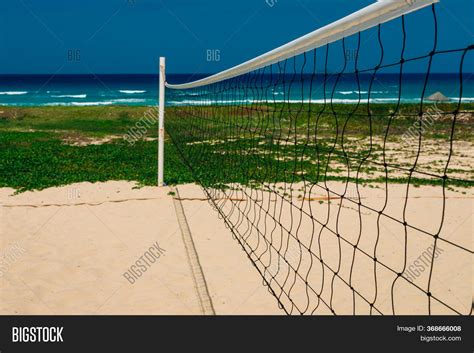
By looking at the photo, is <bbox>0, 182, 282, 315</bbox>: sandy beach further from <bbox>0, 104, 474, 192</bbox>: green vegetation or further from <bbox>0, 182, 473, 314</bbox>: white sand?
<bbox>0, 104, 474, 192</bbox>: green vegetation

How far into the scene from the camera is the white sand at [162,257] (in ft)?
13.5

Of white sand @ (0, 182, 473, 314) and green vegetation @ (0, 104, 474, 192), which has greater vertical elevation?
green vegetation @ (0, 104, 474, 192)

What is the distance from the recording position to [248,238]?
5648mm

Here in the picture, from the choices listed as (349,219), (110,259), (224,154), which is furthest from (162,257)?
(224,154)

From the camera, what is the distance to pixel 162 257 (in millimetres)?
5133

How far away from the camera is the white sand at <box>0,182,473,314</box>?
412 centimetres

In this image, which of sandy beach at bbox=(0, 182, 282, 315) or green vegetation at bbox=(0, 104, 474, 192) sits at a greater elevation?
green vegetation at bbox=(0, 104, 474, 192)

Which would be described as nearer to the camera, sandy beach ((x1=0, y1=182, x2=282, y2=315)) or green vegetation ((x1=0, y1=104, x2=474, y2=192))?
sandy beach ((x1=0, y1=182, x2=282, y2=315))

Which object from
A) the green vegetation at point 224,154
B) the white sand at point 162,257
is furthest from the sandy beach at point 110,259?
the green vegetation at point 224,154

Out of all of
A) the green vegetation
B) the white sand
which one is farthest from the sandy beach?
the green vegetation

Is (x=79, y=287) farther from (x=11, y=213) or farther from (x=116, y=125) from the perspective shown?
(x=116, y=125)

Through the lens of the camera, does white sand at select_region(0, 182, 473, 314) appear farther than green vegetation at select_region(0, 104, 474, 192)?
No

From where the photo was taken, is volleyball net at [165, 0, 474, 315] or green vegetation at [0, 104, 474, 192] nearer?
volleyball net at [165, 0, 474, 315]

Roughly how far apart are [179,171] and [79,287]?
5.26m
